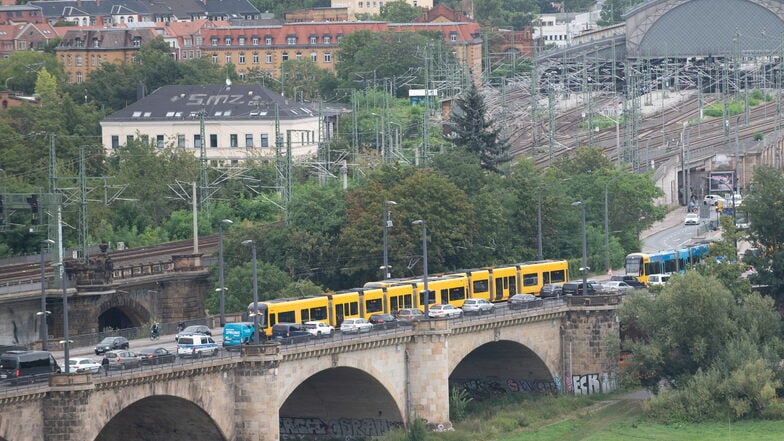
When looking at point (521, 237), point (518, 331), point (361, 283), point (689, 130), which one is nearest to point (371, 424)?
point (518, 331)

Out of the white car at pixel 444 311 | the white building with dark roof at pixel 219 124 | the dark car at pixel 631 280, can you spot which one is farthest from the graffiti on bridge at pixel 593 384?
the white building with dark roof at pixel 219 124

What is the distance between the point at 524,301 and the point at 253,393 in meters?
22.1

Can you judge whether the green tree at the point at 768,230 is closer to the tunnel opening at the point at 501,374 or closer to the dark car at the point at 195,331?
the tunnel opening at the point at 501,374

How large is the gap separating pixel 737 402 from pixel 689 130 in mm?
91809

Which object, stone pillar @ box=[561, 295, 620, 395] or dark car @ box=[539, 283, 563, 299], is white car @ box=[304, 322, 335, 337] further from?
dark car @ box=[539, 283, 563, 299]

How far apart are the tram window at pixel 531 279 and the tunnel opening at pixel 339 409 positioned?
16.7m

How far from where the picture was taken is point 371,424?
10194 cm

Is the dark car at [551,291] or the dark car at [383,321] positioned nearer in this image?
the dark car at [383,321]

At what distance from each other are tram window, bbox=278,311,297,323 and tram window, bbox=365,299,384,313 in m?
5.52

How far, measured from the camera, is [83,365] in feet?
290

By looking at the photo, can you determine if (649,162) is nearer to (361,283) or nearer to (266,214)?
(266,214)

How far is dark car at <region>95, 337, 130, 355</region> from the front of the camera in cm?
9479

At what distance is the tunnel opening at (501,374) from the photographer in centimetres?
11175

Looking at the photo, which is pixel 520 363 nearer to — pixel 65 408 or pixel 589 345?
pixel 589 345
